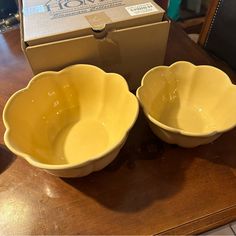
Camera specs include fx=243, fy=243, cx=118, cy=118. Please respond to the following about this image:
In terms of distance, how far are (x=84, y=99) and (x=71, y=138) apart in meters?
0.11

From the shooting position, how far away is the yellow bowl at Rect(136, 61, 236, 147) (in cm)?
54

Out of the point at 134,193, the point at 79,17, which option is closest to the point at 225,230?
the point at 134,193

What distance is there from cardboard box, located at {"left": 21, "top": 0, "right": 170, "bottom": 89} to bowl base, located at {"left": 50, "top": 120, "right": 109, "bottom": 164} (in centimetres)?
15

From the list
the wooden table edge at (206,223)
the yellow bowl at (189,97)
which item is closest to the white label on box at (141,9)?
the yellow bowl at (189,97)

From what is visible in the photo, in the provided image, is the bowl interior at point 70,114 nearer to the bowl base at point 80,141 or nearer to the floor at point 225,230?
the bowl base at point 80,141

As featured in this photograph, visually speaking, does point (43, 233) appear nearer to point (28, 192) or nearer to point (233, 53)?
point (28, 192)

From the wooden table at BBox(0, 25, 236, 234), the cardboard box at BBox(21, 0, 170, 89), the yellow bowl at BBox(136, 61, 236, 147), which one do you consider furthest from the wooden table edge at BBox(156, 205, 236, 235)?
the cardboard box at BBox(21, 0, 170, 89)

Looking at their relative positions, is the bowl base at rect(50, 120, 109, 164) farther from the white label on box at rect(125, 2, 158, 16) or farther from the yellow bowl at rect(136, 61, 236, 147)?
the white label on box at rect(125, 2, 158, 16)

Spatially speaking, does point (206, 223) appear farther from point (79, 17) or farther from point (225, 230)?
point (79, 17)

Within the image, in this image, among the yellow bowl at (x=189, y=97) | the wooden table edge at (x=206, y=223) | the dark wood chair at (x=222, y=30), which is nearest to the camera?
the wooden table edge at (x=206, y=223)

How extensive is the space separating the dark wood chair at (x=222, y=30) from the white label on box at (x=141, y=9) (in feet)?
0.98

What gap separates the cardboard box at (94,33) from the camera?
0.52 m

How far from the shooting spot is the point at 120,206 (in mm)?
456

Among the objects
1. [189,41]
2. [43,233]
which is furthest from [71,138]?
[189,41]
